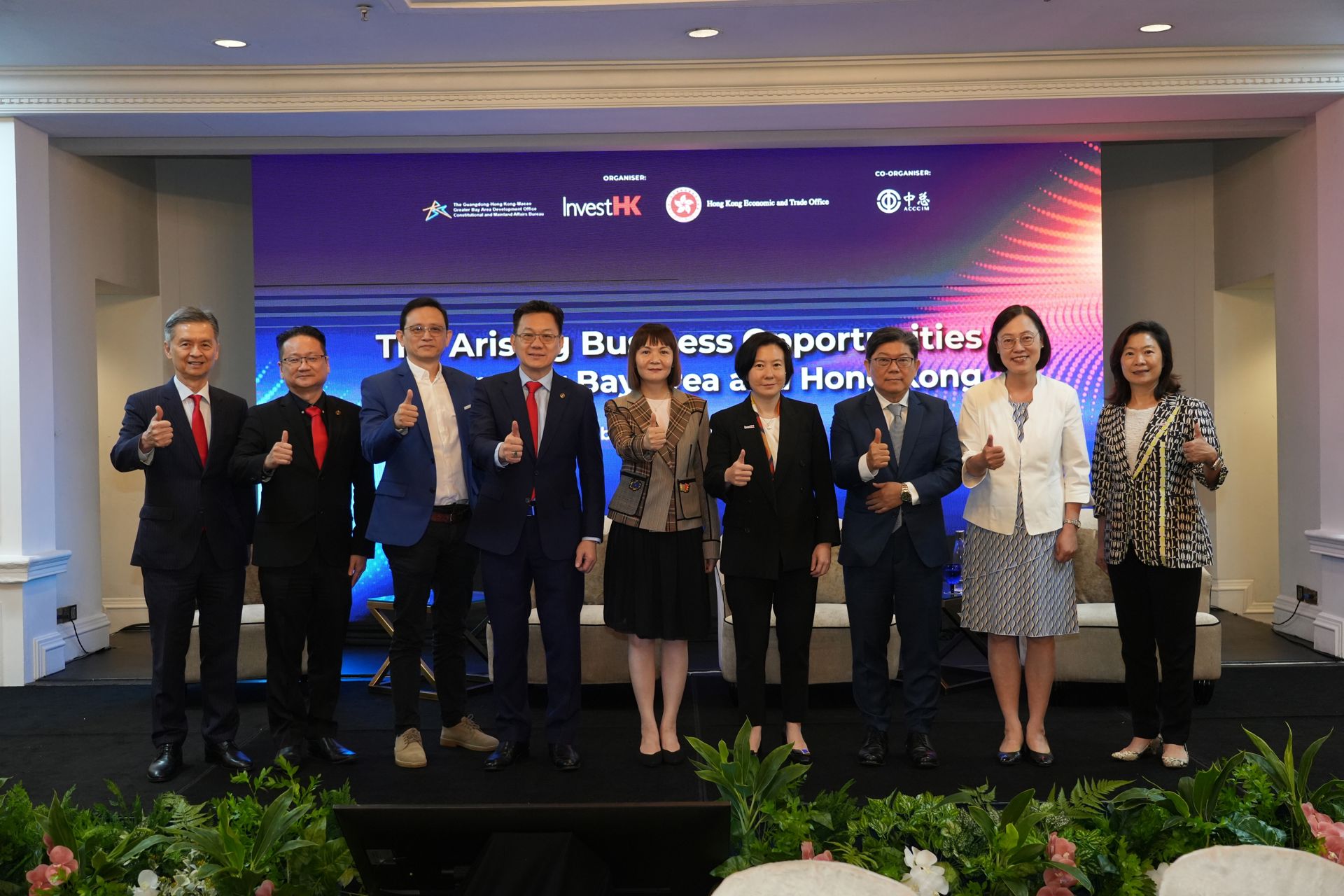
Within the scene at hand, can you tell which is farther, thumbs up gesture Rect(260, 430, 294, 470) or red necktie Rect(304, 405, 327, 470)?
red necktie Rect(304, 405, 327, 470)

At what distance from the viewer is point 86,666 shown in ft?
20.2

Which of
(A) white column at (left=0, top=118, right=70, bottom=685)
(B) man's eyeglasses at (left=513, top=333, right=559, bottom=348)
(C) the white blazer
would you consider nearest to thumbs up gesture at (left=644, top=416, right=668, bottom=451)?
(B) man's eyeglasses at (left=513, top=333, right=559, bottom=348)

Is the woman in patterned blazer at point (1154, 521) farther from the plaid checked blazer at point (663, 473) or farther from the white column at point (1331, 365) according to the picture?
the white column at point (1331, 365)

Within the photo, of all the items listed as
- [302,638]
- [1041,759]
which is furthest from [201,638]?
[1041,759]

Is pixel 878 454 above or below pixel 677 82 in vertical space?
below

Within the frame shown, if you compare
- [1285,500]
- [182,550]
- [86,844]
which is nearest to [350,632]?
[182,550]

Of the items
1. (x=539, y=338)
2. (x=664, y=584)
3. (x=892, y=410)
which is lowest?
(x=664, y=584)

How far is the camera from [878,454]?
3.74 meters

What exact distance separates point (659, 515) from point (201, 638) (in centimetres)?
181

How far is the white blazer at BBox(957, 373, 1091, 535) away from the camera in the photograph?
3844 mm

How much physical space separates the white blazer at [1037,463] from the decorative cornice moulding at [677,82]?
2687mm

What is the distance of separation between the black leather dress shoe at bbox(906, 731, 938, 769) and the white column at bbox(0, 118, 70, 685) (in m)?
4.71

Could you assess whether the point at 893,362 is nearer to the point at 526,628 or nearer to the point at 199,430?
the point at 526,628

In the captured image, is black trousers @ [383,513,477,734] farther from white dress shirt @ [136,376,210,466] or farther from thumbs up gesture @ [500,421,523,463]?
white dress shirt @ [136,376,210,466]
